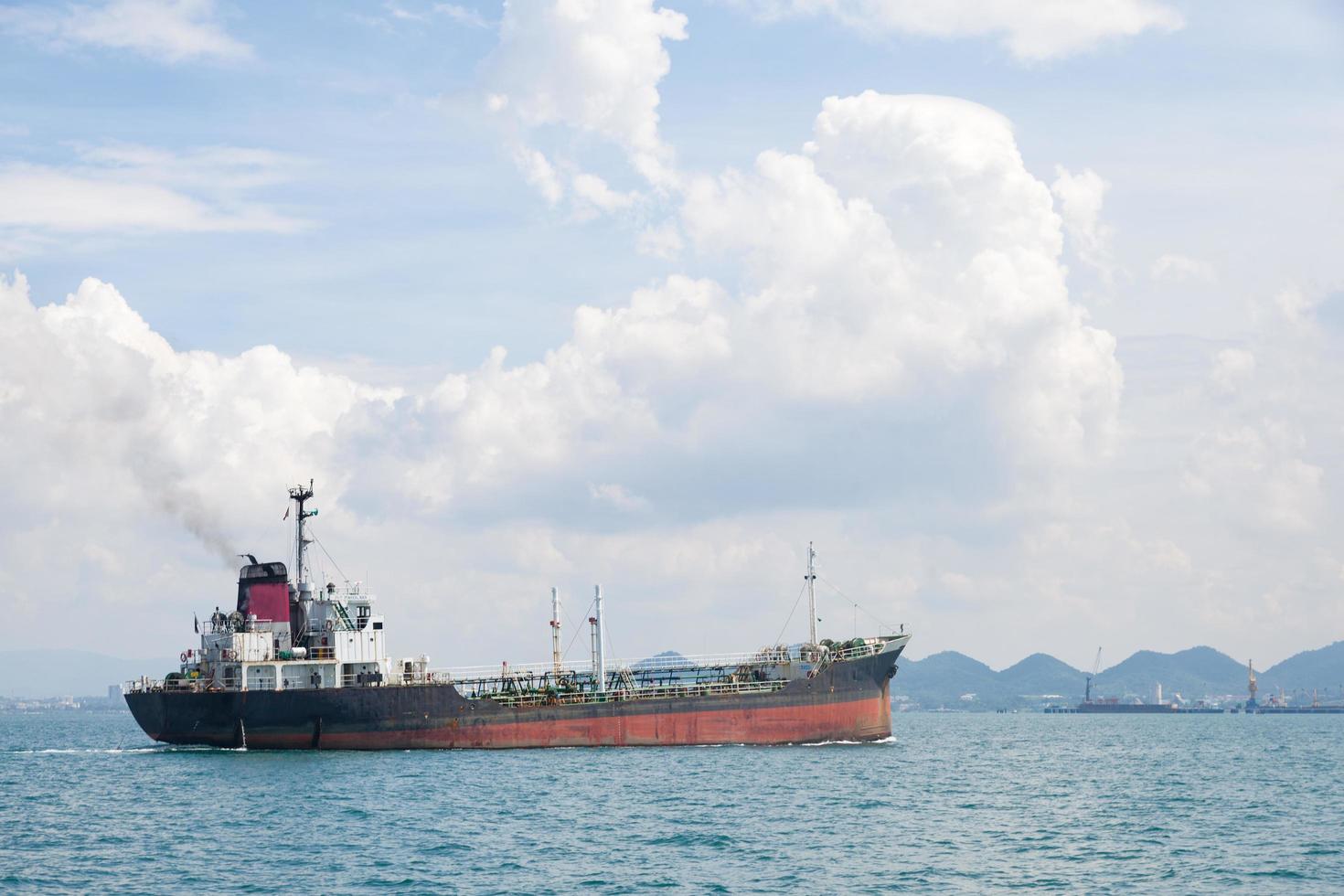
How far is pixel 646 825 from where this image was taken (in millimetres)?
46656

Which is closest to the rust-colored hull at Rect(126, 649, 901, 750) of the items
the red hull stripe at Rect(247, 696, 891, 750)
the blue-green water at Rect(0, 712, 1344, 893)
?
the red hull stripe at Rect(247, 696, 891, 750)

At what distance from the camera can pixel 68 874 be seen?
3822 cm

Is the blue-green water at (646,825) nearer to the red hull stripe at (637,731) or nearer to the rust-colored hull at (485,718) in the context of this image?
the red hull stripe at (637,731)

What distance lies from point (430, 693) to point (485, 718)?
10.1 ft

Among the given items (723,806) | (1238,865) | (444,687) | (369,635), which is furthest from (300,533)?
(1238,865)

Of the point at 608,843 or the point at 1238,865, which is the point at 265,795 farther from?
the point at 1238,865

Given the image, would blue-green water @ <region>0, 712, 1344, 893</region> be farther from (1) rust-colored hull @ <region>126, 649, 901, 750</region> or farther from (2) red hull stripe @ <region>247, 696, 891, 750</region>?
(1) rust-colored hull @ <region>126, 649, 901, 750</region>

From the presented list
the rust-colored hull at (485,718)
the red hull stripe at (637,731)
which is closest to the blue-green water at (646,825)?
the red hull stripe at (637,731)

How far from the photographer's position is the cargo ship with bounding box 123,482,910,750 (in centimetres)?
6694

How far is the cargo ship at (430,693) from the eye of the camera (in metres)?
66.9

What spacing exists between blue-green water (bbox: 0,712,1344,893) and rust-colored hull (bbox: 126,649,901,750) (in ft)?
4.04

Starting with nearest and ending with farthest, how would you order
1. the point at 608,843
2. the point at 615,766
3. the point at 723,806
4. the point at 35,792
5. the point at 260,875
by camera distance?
the point at 260,875, the point at 608,843, the point at 723,806, the point at 35,792, the point at 615,766

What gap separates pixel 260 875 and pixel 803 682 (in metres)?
41.5

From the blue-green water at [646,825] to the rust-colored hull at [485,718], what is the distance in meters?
1.23
